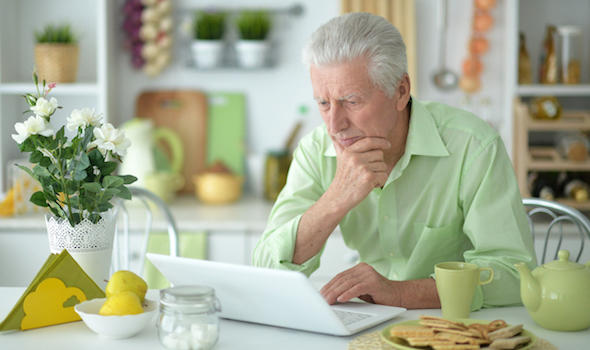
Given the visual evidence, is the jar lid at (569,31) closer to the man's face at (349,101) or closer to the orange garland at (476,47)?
the orange garland at (476,47)

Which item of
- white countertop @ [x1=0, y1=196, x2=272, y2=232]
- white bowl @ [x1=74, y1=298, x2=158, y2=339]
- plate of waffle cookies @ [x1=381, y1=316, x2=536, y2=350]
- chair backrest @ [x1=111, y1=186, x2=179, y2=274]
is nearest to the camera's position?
plate of waffle cookies @ [x1=381, y1=316, x2=536, y2=350]

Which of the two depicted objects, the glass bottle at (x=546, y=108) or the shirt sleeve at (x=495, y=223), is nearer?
the shirt sleeve at (x=495, y=223)

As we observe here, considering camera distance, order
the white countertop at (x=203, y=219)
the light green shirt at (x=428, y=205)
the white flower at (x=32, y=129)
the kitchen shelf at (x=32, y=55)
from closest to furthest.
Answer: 1. the white flower at (x=32, y=129)
2. the light green shirt at (x=428, y=205)
3. the white countertop at (x=203, y=219)
4. the kitchen shelf at (x=32, y=55)

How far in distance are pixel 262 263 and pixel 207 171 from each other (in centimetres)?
171

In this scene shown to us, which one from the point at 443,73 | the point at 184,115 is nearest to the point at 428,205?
the point at 443,73

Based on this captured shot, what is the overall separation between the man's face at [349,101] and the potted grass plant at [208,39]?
179 cm

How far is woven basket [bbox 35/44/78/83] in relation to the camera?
10.5ft

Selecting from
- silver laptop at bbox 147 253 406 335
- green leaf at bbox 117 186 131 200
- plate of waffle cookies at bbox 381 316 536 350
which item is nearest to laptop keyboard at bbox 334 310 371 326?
silver laptop at bbox 147 253 406 335

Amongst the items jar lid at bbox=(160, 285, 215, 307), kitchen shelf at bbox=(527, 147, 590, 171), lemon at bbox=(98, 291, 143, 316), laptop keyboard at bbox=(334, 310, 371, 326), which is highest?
kitchen shelf at bbox=(527, 147, 590, 171)

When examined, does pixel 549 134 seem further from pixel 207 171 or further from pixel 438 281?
pixel 438 281

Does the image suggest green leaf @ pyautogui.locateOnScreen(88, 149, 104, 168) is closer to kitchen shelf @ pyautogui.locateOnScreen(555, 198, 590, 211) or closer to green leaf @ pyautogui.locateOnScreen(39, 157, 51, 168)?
green leaf @ pyautogui.locateOnScreen(39, 157, 51, 168)

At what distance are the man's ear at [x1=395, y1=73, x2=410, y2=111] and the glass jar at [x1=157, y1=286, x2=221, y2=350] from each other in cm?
80

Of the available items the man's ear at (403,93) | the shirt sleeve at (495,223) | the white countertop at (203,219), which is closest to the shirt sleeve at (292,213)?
the man's ear at (403,93)

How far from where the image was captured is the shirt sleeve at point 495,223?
1.51 meters
